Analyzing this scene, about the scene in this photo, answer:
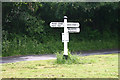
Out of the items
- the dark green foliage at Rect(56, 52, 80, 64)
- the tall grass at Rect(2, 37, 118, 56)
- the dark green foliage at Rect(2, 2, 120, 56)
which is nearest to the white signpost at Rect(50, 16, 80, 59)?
the dark green foliage at Rect(56, 52, 80, 64)

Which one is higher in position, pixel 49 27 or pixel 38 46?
pixel 49 27

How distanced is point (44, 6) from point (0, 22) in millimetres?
5129

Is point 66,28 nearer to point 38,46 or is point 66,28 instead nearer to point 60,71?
point 60,71

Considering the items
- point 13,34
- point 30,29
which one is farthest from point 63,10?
point 13,34

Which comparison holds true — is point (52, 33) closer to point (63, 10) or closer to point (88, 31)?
point (63, 10)

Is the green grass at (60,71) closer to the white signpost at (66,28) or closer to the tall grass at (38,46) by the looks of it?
the white signpost at (66,28)

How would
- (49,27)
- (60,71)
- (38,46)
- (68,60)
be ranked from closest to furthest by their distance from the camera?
(60,71) → (68,60) → (38,46) → (49,27)

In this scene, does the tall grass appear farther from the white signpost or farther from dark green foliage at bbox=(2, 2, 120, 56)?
the white signpost

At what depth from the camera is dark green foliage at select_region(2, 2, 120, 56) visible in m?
20.4

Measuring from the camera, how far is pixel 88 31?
88.8 feet

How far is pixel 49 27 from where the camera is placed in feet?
78.6

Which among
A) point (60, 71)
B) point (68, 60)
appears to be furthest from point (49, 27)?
point (60, 71)

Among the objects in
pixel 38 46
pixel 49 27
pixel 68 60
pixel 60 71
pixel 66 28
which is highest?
pixel 49 27

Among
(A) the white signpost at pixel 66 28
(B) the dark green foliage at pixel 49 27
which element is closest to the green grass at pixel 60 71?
(A) the white signpost at pixel 66 28
